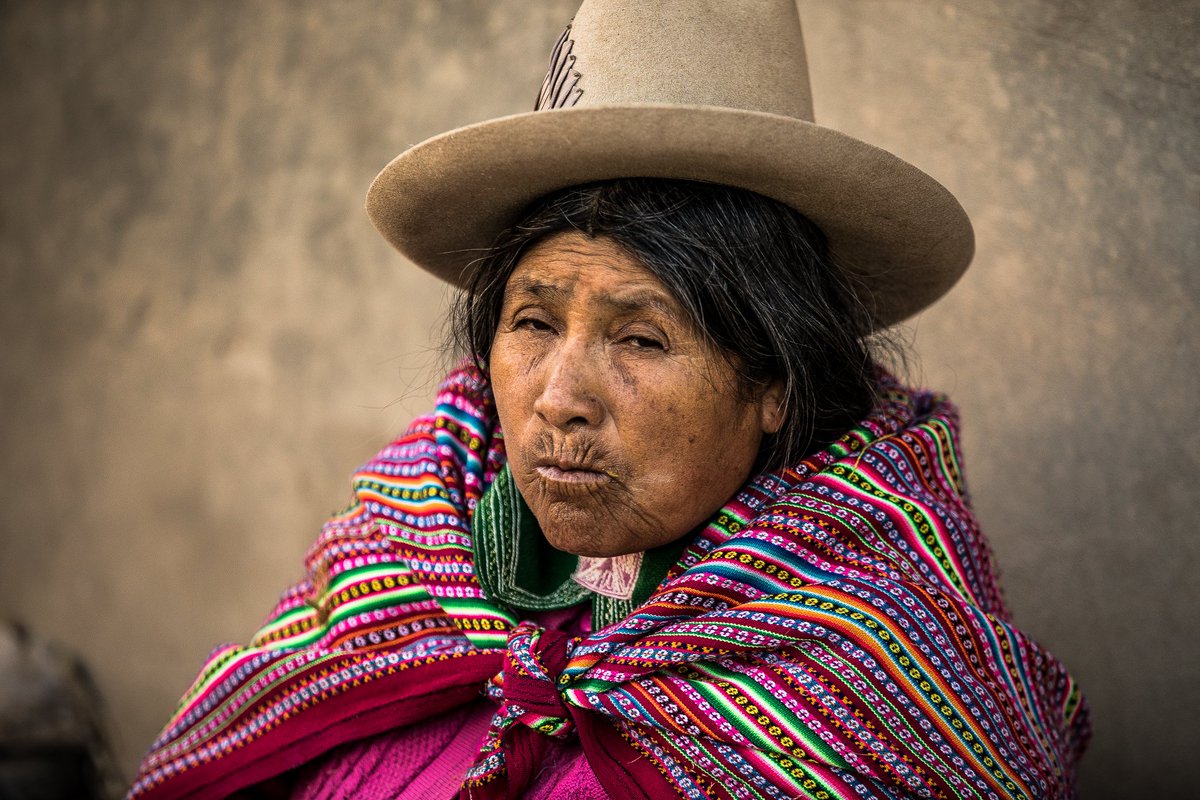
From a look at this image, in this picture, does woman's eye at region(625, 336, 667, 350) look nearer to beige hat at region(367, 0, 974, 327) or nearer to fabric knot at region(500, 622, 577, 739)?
beige hat at region(367, 0, 974, 327)

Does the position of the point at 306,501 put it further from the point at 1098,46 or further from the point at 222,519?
the point at 1098,46

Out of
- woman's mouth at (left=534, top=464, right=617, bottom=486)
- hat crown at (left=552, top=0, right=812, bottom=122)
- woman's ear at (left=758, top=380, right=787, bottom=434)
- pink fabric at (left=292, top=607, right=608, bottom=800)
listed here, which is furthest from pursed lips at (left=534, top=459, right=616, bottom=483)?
hat crown at (left=552, top=0, right=812, bottom=122)


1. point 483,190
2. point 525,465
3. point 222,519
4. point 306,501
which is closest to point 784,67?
point 483,190

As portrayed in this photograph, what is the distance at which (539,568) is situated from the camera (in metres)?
1.98

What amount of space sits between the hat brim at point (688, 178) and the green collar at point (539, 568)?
486 mm

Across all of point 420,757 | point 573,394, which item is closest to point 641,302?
point 573,394

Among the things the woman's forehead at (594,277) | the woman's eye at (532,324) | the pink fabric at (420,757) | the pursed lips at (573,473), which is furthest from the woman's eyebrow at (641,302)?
the pink fabric at (420,757)

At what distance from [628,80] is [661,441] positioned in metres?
0.58

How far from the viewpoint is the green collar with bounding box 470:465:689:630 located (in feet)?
6.01

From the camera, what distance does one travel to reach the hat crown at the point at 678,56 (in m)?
1.63

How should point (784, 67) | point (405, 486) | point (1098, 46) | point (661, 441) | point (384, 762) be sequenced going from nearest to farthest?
point (661, 441) → point (784, 67) → point (384, 762) → point (405, 486) → point (1098, 46)

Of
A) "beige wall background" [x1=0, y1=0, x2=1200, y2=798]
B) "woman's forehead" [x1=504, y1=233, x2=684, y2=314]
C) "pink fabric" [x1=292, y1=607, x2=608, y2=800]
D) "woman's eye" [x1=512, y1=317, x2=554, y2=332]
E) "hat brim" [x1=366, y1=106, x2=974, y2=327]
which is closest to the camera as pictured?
"hat brim" [x1=366, y1=106, x2=974, y2=327]

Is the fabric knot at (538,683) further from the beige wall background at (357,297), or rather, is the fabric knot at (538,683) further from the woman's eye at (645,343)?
the beige wall background at (357,297)

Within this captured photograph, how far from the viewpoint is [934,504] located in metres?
1.81
